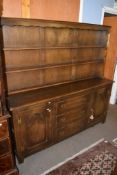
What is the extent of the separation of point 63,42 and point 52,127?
4.06 feet

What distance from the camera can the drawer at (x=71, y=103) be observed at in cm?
191

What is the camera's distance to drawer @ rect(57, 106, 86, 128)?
79.1 inches

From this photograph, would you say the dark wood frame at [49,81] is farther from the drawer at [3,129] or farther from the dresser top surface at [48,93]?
the drawer at [3,129]

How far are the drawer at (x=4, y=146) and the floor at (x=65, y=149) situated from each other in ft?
1.52

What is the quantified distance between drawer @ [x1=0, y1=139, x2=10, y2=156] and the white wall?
2.05 m

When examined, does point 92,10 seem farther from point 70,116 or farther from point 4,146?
point 4,146

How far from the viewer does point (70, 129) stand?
7.22 feet

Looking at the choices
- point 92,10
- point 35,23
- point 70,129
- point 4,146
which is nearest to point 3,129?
point 4,146

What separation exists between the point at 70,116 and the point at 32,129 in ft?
2.00

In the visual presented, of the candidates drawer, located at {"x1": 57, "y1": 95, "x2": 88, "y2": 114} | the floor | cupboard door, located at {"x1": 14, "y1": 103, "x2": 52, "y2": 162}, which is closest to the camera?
cupboard door, located at {"x1": 14, "y1": 103, "x2": 52, "y2": 162}

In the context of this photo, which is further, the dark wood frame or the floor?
the floor

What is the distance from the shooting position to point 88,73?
2.60 m

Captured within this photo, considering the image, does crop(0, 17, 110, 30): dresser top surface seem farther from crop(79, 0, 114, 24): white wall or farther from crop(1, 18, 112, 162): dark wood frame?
crop(79, 0, 114, 24): white wall

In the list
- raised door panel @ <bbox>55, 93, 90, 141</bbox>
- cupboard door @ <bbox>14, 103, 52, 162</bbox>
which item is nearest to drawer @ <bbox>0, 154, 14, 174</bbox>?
cupboard door @ <bbox>14, 103, 52, 162</bbox>
